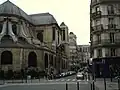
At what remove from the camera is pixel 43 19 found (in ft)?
234

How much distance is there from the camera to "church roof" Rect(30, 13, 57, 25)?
2753 inches

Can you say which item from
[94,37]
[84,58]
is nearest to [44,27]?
[94,37]

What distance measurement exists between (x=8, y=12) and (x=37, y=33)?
14358mm

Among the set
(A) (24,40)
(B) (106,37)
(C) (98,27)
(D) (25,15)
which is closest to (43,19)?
(D) (25,15)

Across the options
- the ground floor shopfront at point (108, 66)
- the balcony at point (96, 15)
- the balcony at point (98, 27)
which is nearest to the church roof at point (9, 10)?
the balcony at point (96, 15)

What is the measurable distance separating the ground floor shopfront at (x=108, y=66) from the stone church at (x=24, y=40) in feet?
52.3

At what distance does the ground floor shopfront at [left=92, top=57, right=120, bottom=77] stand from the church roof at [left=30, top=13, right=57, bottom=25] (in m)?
A: 32.0

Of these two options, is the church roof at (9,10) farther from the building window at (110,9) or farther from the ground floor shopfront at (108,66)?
the ground floor shopfront at (108,66)

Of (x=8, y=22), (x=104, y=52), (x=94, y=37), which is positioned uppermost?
(x=8, y=22)

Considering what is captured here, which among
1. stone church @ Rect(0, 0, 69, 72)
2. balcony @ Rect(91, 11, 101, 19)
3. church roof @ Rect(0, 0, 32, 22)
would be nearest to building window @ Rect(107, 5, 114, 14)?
balcony @ Rect(91, 11, 101, 19)

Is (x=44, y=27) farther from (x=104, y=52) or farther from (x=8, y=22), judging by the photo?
(x=104, y=52)

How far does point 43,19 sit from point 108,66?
119ft

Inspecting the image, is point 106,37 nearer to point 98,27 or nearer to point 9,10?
point 98,27

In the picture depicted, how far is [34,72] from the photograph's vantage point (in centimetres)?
4931
